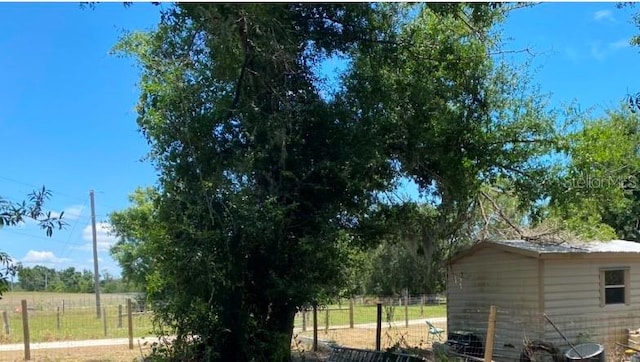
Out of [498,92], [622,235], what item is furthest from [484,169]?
[622,235]

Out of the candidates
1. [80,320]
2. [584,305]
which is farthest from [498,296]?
[80,320]

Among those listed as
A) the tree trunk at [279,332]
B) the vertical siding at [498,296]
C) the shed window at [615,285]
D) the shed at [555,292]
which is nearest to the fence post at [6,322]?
the tree trunk at [279,332]

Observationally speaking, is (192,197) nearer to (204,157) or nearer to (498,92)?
(204,157)

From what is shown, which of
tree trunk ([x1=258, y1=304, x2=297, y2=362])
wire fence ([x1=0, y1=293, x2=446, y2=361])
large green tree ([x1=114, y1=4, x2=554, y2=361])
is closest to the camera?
large green tree ([x1=114, y1=4, x2=554, y2=361])

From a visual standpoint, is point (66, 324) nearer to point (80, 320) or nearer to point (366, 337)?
point (80, 320)

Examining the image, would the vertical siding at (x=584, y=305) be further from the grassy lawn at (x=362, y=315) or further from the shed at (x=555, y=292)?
the grassy lawn at (x=362, y=315)

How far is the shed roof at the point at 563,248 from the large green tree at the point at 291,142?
123cm

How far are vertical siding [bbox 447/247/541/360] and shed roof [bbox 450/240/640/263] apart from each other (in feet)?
A: 0.65

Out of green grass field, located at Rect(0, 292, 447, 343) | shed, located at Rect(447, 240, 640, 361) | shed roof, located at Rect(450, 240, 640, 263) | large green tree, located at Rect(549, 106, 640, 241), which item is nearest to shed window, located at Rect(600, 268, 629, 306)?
shed, located at Rect(447, 240, 640, 361)

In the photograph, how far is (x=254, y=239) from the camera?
9.20 metres

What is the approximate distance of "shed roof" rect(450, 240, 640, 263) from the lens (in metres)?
11.8

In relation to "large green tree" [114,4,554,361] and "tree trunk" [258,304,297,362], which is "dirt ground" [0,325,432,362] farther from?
"large green tree" [114,4,554,361]

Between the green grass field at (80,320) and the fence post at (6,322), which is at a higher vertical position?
the fence post at (6,322)

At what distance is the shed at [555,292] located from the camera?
11.7 metres
